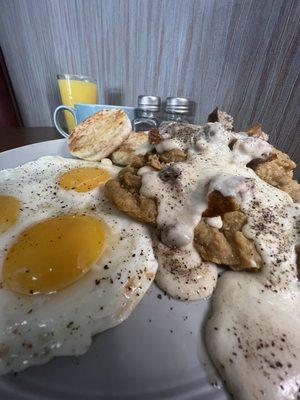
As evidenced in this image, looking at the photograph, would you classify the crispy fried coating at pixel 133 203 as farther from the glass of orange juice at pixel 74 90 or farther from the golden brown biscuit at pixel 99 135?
the glass of orange juice at pixel 74 90

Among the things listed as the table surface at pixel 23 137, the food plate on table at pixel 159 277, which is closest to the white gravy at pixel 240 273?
the food plate on table at pixel 159 277

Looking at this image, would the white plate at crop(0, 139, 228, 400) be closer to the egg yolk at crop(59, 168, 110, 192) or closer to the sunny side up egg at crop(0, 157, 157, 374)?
the sunny side up egg at crop(0, 157, 157, 374)

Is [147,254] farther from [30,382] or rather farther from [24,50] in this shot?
[24,50]

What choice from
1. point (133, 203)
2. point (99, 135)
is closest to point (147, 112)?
→ point (99, 135)

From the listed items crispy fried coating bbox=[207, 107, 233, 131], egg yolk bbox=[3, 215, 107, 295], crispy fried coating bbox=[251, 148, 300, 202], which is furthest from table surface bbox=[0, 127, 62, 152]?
crispy fried coating bbox=[251, 148, 300, 202]

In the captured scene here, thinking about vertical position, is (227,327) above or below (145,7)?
below

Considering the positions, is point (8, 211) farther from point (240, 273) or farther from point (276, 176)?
point (276, 176)

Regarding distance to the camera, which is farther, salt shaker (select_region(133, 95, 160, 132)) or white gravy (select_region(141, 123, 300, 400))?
salt shaker (select_region(133, 95, 160, 132))

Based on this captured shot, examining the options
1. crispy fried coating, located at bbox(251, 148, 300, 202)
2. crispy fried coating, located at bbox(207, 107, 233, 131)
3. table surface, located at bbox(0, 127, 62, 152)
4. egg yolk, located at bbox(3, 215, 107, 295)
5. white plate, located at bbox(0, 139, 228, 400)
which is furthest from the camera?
table surface, located at bbox(0, 127, 62, 152)

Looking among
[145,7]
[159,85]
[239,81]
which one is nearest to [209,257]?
[239,81]
